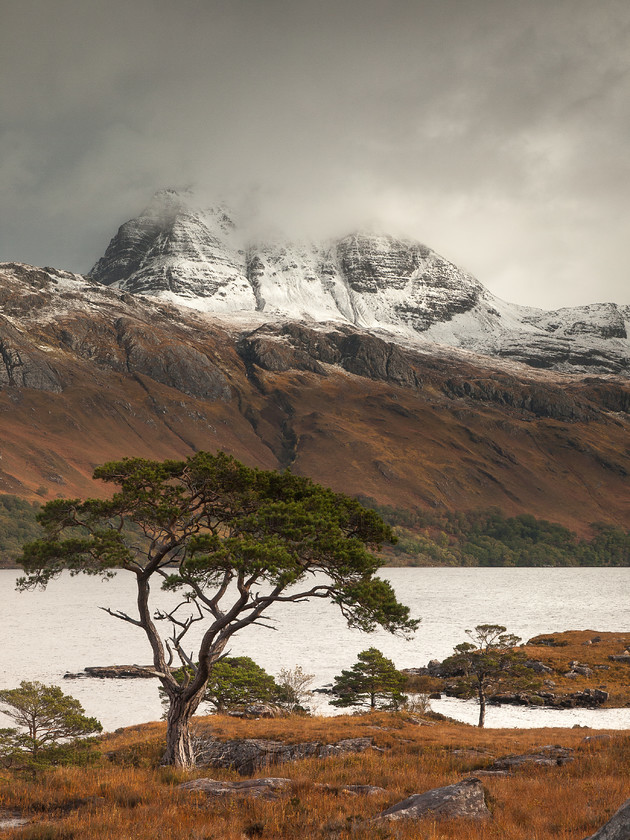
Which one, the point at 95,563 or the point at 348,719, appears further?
the point at 348,719

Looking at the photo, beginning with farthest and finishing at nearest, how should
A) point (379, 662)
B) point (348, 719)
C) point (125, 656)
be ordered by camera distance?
point (125, 656) < point (379, 662) < point (348, 719)

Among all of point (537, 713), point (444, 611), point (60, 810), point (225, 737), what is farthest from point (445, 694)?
point (444, 611)

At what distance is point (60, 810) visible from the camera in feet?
51.8

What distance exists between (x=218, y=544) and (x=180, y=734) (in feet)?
25.9

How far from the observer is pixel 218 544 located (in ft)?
74.9

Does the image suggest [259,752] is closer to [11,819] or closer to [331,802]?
[331,802]

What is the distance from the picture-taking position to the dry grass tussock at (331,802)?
1238cm

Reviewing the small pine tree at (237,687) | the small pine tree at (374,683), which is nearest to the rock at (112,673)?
the small pine tree at (237,687)

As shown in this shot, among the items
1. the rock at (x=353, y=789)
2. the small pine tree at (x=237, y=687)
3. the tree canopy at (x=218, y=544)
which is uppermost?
the tree canopy at (x=218, y=544)

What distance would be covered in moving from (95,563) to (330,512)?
10.3 metres

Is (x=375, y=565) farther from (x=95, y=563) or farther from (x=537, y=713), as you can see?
(x=537, y=713)

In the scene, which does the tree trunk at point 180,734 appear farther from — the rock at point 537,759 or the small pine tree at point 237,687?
the small pine tree at point 237,687

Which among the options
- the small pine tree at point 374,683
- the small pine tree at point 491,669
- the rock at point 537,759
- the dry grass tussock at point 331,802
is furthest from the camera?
the small pine tree at point 491,669

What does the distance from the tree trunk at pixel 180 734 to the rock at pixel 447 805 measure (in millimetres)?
11833
